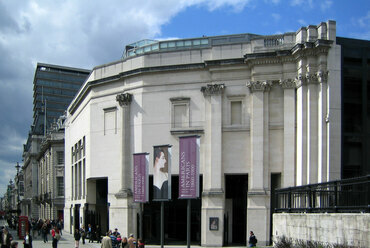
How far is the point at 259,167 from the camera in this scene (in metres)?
34.6

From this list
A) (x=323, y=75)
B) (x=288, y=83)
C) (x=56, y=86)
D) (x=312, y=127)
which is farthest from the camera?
(x=56, y=86)

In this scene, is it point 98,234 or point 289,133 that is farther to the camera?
point 98,234

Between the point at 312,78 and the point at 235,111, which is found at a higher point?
the point at 312,78

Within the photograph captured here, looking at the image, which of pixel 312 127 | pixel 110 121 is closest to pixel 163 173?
pixel 312 127

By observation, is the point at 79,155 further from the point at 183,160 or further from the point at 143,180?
the point at 183,160

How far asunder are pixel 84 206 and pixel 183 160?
73.0ft

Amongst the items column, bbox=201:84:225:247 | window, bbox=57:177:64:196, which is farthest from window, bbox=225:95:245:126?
window, bbox=57:177:64:196

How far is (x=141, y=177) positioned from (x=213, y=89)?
29.0 ft

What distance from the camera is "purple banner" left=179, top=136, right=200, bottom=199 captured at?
2697 centimetres

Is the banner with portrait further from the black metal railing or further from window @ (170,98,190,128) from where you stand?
the black metal railing

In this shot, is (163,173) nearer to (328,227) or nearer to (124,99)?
(124,99)

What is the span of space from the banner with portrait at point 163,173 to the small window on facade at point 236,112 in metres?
9.78

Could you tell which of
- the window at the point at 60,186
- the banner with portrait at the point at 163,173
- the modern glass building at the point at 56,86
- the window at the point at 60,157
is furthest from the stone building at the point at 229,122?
the modern glass building at the point at 56,86

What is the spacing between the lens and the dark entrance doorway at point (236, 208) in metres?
37.1
